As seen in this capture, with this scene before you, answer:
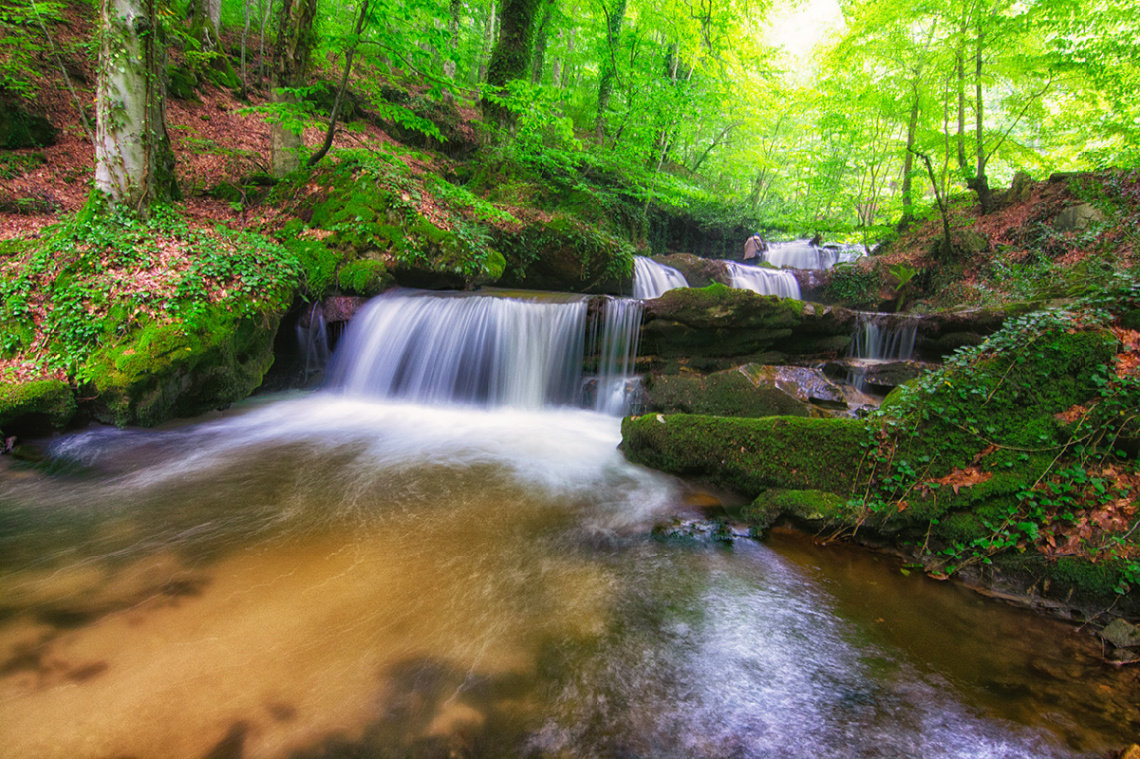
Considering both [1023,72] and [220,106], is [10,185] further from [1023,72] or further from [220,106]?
[1023,72]

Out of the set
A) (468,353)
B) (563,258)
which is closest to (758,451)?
(468,353)

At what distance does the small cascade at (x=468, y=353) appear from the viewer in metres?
7.49

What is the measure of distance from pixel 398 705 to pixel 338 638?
59cm

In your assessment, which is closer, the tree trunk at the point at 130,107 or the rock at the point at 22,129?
the tree trunk at the point at 130,107

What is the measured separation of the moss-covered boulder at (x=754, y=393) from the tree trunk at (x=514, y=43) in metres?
9.28

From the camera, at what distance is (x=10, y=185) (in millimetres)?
6688

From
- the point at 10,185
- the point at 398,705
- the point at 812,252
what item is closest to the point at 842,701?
the point at 398,705

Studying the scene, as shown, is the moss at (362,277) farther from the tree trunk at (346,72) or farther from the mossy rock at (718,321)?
the mossy rock at (718,321)

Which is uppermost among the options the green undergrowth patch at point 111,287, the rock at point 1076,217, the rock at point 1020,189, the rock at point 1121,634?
the rock at point 1020,189

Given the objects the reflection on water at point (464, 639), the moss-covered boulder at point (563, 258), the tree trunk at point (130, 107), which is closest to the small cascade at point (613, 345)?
the moss-covered boulder at point (563, 258)

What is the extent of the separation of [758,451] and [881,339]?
5.84 m

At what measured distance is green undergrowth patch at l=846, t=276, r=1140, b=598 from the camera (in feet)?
9.81

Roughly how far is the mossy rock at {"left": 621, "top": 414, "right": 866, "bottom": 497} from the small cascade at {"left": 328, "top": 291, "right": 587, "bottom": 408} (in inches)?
121

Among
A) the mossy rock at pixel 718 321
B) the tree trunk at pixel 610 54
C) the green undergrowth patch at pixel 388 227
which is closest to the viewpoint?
the mossy rock at pixel 718 321
